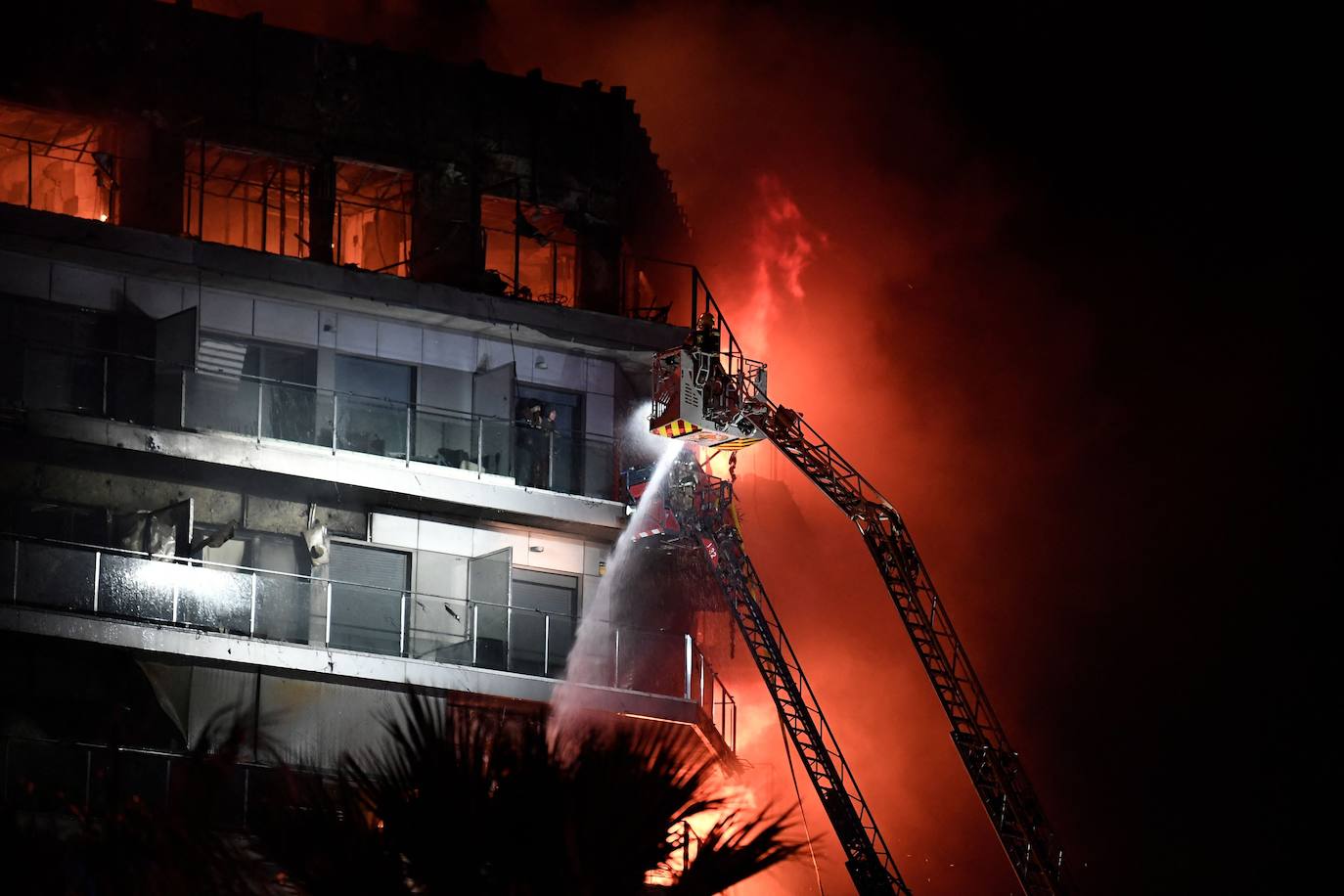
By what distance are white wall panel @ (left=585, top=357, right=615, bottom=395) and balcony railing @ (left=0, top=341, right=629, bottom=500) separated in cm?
124

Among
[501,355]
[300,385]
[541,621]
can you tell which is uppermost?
[501,355]

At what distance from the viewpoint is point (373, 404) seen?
141 feet

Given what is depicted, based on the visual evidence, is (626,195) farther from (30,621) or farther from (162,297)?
(30,621)

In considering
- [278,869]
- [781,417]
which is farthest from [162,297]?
[278,869]

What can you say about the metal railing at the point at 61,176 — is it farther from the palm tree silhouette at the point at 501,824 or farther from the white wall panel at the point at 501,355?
the palm tree silhouette at the point at 501,824

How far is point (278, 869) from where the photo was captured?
22.3m

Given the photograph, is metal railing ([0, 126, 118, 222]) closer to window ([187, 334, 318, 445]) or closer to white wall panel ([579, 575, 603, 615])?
window ([187, 334, 318, 445])

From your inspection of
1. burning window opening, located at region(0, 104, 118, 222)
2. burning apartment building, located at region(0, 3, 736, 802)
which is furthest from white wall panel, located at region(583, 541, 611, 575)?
burning window opening, located at region(0, 104, 118, 222)

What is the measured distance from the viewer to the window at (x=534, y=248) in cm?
4716

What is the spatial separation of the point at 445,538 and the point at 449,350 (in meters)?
3.97

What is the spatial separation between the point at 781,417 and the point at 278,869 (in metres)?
26.3

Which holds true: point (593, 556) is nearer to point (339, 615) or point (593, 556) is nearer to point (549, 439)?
point (549, 439)

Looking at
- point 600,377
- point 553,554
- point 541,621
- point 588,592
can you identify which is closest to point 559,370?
point 600,377

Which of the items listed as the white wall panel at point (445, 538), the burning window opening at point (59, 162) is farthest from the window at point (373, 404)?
the burning window opening at point (59, 162)
